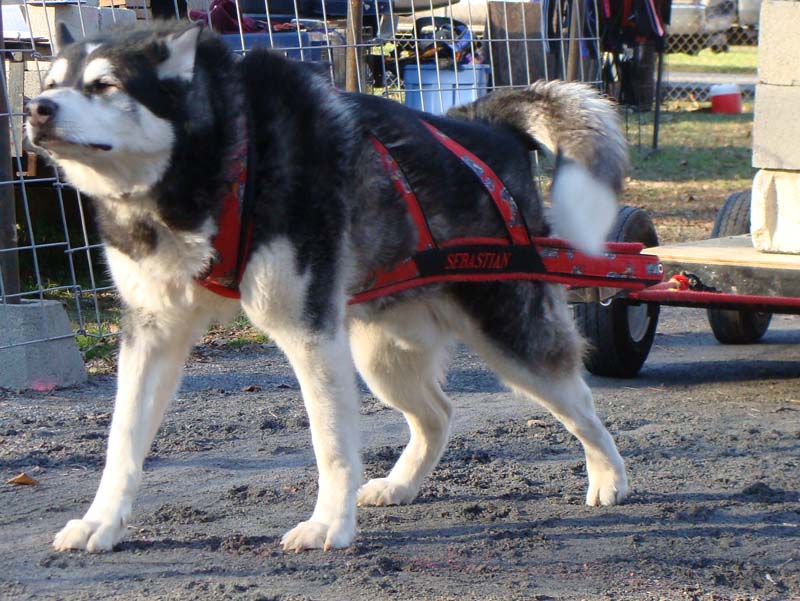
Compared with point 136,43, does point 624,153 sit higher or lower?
lower

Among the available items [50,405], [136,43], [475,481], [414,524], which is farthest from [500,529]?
[50,405]

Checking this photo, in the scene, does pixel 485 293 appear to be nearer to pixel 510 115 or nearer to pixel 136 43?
pixel 510 115

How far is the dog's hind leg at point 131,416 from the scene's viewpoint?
3.18 m

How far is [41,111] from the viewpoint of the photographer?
272 cm

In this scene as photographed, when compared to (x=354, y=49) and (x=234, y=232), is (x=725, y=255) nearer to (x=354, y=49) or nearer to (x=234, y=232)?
(x=354, y=49)

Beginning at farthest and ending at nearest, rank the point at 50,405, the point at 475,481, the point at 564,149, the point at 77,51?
the point at 50,405, the point at 475,481, the point at 564,149, the point at 77,51

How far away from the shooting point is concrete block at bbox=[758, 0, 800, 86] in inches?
196

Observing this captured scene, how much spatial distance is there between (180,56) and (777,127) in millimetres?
3127

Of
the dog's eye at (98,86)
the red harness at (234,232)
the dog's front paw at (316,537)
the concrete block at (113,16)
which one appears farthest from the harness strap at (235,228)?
the concrete block at (113,16)

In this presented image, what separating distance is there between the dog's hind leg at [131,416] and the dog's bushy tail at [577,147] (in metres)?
1.22

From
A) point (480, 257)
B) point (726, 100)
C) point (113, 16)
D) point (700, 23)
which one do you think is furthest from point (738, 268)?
point (700, 23)

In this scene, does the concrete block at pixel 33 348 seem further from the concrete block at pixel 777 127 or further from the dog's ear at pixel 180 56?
the concrete block at pixel 777 127

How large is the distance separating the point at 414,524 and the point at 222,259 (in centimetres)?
109

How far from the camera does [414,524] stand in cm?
356
